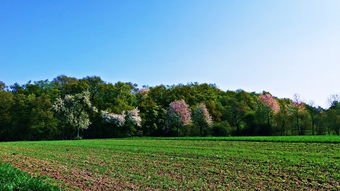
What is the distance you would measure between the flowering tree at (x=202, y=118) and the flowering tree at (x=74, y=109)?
2819cm

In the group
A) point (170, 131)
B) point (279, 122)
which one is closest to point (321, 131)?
point (279, 122)

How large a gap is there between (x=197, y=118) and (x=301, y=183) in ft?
181

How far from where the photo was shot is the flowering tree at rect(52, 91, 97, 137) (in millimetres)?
64438

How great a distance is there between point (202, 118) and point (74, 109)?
3315 cm

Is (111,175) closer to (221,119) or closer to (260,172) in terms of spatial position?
(260,172)

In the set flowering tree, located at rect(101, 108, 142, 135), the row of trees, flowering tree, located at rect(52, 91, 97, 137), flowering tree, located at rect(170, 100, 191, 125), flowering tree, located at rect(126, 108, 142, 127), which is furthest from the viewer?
flowering tree, located at rect(126, 108, 142, 127)

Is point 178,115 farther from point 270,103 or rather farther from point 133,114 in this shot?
point 270,103

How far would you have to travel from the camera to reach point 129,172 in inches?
581

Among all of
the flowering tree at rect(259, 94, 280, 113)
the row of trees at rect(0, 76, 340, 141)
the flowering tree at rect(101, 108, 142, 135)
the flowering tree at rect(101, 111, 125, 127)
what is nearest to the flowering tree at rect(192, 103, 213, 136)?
the row of trees at rect(0, 76, 340, 141)

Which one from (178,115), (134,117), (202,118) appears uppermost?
(178,115)

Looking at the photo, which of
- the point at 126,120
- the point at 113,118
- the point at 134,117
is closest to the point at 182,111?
the point at 134,117

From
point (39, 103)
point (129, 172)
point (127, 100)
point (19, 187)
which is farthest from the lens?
point (127, 100)

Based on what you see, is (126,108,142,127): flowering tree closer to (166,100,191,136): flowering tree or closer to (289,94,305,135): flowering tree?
(166,100,191,136): flowering tree

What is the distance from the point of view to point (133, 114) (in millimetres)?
69750
